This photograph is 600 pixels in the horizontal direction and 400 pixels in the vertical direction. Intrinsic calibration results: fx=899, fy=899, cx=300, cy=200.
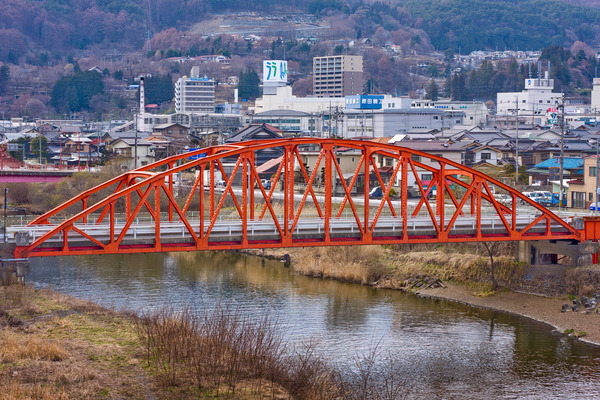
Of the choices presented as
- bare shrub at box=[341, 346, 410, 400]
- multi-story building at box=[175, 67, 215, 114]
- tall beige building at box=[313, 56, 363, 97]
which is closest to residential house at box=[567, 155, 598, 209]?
bare shrub at box=[341, 346, 410, 400]

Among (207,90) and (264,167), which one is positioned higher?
(207,90)

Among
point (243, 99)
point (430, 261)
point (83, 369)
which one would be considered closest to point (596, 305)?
point (430, 261)

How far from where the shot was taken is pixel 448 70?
620 feet

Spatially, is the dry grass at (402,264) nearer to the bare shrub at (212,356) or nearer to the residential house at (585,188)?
the residential house at (585,188)

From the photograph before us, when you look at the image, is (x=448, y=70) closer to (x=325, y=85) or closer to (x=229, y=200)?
(x=325, y=85)

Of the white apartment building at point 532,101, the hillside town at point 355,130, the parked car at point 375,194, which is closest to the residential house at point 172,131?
the hillside town at point 355,130

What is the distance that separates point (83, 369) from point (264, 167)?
142 feet

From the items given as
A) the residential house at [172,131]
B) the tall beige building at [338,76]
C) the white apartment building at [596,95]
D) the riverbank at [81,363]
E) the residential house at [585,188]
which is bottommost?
the riverbank at [81,363]

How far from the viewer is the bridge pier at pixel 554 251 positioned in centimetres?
3459

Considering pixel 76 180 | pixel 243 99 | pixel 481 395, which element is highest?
pixel 243 99

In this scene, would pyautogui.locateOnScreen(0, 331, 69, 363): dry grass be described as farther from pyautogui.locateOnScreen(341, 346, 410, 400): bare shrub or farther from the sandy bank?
the sandy bank

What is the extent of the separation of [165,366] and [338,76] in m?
134

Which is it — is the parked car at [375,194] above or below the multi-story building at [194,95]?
below

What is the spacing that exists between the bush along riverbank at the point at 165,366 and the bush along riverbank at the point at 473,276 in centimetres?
887
